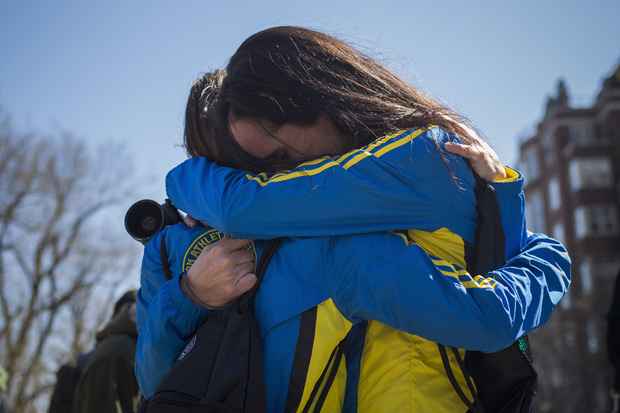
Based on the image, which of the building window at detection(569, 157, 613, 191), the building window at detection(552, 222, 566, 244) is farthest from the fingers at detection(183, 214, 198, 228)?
the building window at detection(552, 222, 566, 244)

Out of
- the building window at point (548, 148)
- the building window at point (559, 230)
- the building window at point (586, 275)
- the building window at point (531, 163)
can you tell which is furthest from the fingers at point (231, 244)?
the building window at point (531, 163)

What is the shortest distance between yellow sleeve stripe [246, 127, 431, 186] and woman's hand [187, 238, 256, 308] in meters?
0.22

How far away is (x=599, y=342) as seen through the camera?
1407 inches

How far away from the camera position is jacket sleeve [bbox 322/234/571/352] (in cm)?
193

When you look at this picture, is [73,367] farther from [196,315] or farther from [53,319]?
[53,319]

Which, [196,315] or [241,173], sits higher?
[241,173]

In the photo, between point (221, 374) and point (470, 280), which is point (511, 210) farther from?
point (221, 374)

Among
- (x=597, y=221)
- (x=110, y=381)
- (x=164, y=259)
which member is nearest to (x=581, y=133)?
(x=597, y=221)

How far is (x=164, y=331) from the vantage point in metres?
2.21

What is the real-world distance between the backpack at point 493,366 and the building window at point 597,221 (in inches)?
1621

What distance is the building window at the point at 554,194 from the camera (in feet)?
145

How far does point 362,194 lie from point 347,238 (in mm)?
126

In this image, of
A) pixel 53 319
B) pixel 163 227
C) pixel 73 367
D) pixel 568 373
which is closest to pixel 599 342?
pixel 568 373

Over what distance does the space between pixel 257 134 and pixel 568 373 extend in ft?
116
